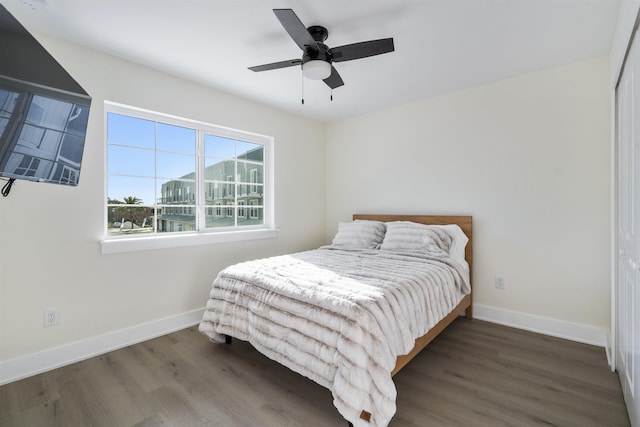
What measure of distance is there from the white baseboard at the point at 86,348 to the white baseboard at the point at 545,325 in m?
2.89

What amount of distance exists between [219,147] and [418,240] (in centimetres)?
230

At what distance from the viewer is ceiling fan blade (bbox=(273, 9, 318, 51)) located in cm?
148

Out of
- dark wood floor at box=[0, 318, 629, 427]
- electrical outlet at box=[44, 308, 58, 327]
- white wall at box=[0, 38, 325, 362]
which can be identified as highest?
white wall at box=[0, 38, 325, 362]

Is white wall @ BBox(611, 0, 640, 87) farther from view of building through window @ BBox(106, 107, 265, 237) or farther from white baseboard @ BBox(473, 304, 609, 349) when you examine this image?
view of building through window @ BBox(106, 107, 265, 237)

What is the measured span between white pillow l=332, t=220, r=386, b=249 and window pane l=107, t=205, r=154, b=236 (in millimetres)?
1902

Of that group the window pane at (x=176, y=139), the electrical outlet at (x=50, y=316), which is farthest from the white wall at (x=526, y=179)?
the electrical outlet at (x=50, y=316)

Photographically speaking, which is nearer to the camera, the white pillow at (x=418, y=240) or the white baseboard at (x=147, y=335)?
the white baseboard at (x=147, y=335)

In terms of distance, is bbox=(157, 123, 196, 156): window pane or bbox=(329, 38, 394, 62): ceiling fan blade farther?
bbox=(157, 123, 196, 156): window pane

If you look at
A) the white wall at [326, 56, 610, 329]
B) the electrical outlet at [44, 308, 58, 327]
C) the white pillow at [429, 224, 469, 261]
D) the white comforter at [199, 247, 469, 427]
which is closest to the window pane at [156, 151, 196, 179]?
the white comforter at [199, 247, 469, 427]

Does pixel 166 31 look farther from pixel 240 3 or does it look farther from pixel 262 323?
pixel 262 323

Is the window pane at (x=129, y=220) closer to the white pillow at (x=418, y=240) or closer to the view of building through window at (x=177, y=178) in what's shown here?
the view of building through window at (x=177, y=178)

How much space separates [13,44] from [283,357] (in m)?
1.77

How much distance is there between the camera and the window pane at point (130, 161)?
2.48m

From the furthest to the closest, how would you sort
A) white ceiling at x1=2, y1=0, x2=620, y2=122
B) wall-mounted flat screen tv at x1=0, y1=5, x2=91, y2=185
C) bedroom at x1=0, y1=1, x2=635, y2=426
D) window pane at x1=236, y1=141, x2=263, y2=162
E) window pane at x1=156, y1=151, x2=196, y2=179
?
window pane at x1=236, y1=141, x2=263, y2=162, window pane at x1=156, y1=151, x2=196, y2=179, bedroom at x1=0, y1=1, x2=635, y2=426, white ceiling at x1=2, y1=0, x2=620, y2=122, wall-mounted flat screen tv at x1=0, y1=5, x2=91, y2=185
